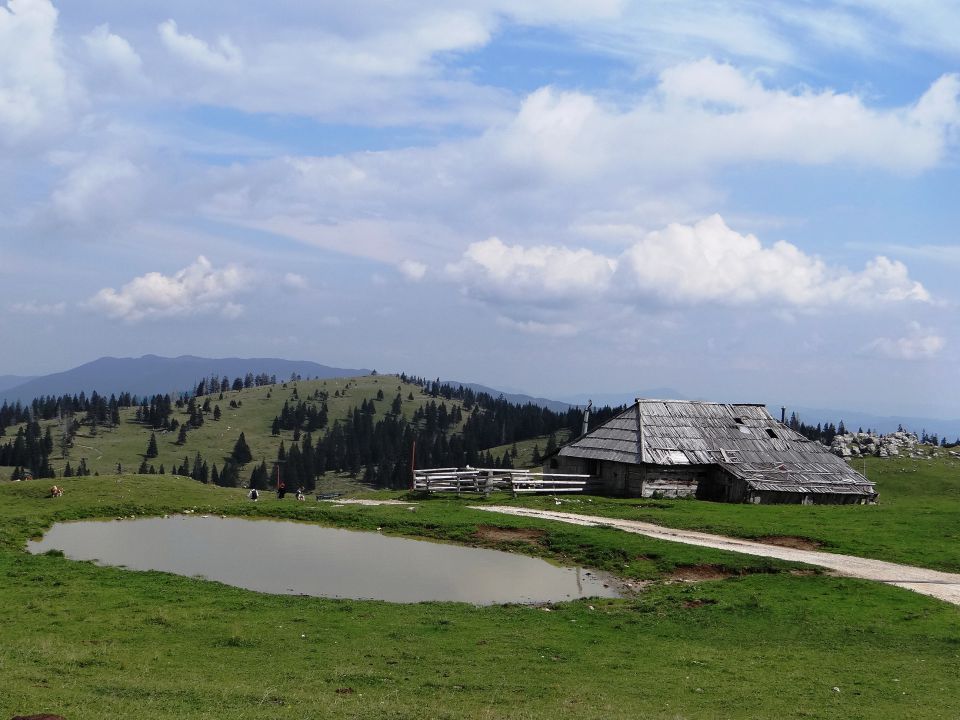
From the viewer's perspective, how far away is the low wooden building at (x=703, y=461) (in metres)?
52.2

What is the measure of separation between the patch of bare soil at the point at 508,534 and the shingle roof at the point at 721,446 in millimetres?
18335

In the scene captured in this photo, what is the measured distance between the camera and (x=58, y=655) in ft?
52.2

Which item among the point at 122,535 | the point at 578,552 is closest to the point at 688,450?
the point at 578,552

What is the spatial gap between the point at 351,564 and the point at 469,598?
6.10m

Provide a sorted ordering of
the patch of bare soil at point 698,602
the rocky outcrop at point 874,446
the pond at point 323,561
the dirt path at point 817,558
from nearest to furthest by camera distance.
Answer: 1. the patch of bare soil at point 698,602
2. the pond at point 323,561
3. the dirt path at point 817,558
4. the rocky outcrop at point 874,446

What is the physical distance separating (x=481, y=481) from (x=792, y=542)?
20.6 meters

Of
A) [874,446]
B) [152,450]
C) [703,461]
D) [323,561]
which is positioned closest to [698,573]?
[323,561]

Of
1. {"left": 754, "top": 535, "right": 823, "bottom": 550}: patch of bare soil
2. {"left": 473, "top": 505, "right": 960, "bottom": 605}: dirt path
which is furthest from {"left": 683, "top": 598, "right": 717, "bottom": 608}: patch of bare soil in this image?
{"left": 754, "top": 535, "right": 823, "bottom": 550}: patch of bare soil

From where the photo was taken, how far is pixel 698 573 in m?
28.8

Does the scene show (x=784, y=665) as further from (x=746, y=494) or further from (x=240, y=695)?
(x=746, y=494)

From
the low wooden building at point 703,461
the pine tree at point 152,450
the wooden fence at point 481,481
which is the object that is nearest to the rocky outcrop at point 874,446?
the low wooden building at point 703,461

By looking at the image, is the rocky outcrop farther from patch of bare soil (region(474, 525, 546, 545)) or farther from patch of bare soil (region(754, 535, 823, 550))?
patch of bare soil (region(474, 525, 546, 545))

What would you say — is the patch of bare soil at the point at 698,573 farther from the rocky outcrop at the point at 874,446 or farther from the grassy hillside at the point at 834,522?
the rocky outcrop at the point at 874,446

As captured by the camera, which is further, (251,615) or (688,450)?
(688,450)
